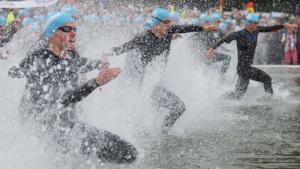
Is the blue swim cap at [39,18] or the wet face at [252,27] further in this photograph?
the blue swim cap at [39,18]

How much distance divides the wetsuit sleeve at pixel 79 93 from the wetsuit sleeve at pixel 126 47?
306 cm

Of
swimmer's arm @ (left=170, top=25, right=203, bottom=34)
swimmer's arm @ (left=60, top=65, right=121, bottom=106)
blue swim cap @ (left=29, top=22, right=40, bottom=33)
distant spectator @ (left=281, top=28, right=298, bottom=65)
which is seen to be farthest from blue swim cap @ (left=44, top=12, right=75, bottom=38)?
distant spectator @ (left=281, top=28, right=298, bottom=65)

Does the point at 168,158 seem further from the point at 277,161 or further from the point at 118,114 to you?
the point at 118,114

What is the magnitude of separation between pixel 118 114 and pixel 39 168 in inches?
151

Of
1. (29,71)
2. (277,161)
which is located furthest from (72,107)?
(277,161)

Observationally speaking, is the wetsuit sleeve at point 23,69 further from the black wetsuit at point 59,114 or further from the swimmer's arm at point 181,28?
the swimmer's arm at point 181,28

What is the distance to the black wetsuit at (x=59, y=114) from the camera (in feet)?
17.2

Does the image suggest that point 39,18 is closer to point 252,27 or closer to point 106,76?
point 252,27

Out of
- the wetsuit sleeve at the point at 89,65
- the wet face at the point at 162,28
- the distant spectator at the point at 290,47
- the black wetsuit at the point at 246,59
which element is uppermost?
the wetsuit sleeve at the point at 89,65

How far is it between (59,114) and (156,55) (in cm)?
398

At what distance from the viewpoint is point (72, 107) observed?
530 centimetres

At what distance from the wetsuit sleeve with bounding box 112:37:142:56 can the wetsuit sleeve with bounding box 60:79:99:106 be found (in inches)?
121

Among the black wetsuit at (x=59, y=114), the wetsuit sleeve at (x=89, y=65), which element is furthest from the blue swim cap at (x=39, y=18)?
the black wetsuit at (x=59, y=114)

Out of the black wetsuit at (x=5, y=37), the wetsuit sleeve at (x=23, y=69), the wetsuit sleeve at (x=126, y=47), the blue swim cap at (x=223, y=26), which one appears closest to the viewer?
the wetsuit sleeve at (x=23, y=69)
